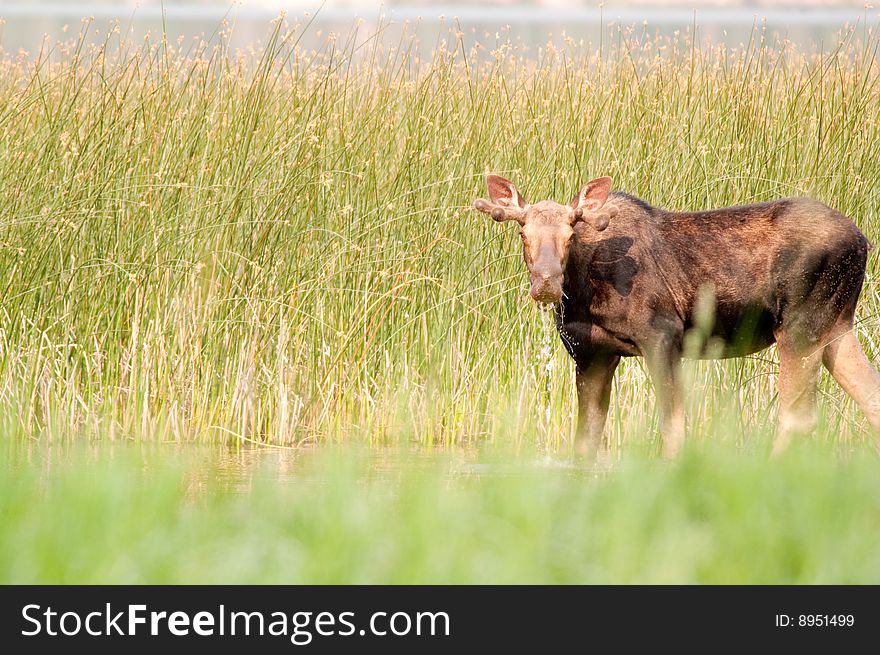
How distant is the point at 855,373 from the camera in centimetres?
691

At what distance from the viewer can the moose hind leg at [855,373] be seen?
6875 millimetres

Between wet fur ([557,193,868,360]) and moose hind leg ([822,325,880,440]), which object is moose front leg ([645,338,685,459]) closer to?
wet fur ([557,193,868,360])

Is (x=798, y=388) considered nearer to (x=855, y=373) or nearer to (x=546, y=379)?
(x=855, y=373)

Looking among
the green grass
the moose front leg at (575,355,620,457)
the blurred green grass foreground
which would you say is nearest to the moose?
the moose front leg at (575,355,620,457)

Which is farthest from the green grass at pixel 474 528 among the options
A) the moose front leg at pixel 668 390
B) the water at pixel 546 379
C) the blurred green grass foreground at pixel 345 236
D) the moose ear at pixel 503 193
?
the water at pixel 546 379

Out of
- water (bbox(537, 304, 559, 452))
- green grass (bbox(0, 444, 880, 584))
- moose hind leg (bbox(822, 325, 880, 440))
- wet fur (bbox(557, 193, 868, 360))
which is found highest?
wet fur (bbox(557, 193, 868, 360))

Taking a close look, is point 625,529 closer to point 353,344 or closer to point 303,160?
point 353,344

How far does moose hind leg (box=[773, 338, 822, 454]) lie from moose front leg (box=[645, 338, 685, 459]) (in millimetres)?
620

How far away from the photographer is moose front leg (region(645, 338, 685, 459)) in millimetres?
6367

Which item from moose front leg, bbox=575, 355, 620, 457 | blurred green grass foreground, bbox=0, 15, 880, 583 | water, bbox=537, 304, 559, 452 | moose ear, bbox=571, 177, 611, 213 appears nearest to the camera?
moose ear, bbox=571, 177, 611, 213

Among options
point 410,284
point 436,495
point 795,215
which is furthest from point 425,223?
point 436,495

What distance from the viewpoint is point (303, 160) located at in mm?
8250

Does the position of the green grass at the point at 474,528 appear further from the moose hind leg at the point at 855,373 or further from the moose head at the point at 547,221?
the moose hind leg at the point at 855,373

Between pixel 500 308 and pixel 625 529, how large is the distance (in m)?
3.88
